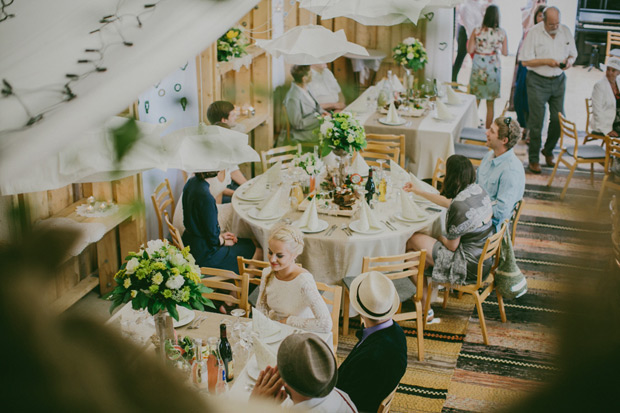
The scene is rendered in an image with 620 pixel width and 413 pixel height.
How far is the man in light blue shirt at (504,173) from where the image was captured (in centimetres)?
429

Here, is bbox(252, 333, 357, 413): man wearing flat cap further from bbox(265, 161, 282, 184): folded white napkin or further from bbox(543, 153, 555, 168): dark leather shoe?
bbox(543, 153, 555, 168): dark leather shoe

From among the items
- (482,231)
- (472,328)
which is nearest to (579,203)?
(482,231)

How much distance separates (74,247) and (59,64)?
11 cm

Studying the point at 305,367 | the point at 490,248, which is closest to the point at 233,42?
the point at 305,367

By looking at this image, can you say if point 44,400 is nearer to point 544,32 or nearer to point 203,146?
point 203,146

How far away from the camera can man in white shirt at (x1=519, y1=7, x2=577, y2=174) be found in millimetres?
6609

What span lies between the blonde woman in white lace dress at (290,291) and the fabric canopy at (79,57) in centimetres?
282

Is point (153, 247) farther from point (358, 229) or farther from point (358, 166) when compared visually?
point (358, 166)

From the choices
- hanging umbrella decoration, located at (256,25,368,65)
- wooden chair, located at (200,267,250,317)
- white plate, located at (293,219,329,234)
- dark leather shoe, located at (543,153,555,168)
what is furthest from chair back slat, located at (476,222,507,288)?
dark leather shoe, located at (543,153,555,168)

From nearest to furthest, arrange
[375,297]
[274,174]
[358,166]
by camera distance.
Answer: [375,297], [274,174], [358,166]

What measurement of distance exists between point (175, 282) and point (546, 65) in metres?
5.43

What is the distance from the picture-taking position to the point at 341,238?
3826 millimetres

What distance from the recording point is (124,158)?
31 centimetres

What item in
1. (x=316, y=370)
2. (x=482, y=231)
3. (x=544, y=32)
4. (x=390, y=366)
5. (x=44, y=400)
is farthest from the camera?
(x=544, y=32)
